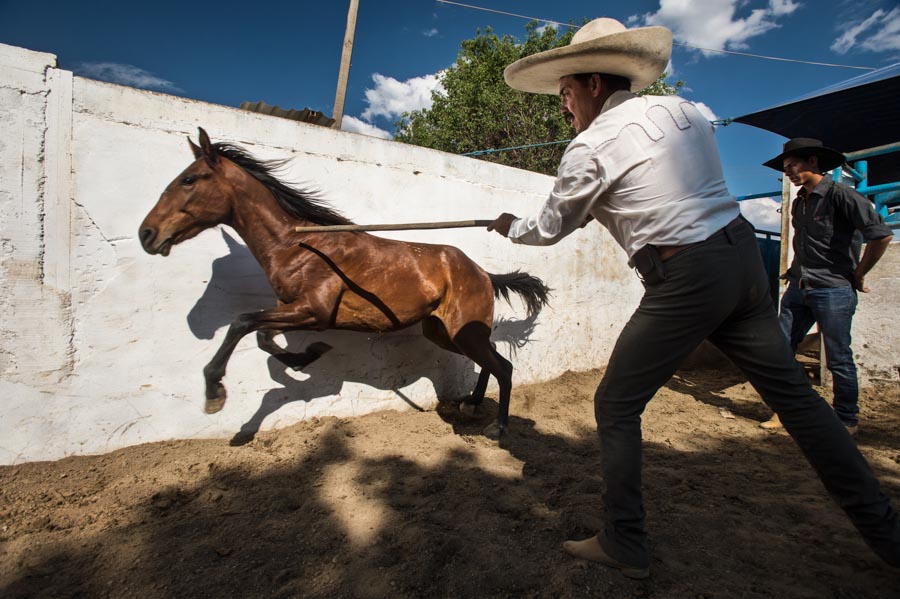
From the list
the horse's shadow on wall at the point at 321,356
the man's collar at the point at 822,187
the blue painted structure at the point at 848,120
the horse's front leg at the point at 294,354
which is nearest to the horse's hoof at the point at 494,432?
the horse's shadow on wall at the point at 321,356

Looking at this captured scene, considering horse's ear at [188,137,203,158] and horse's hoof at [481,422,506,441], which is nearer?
horse's ear at [188,137,203,158]

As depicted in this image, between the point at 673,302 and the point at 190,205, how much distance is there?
2734 mm

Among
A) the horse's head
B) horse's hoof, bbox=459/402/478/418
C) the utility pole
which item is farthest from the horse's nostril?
the utility pole

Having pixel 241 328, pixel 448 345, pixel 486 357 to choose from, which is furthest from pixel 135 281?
pixel 486 357

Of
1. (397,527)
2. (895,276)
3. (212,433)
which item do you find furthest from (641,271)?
(895,276)

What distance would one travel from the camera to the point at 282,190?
125 inches

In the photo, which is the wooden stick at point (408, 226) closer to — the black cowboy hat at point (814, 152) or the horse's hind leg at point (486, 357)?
the horse's hind leg at point (486, 357)

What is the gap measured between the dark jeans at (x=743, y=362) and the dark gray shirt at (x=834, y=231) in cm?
224

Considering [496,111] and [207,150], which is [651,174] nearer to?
[207,150]

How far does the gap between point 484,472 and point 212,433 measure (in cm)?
184

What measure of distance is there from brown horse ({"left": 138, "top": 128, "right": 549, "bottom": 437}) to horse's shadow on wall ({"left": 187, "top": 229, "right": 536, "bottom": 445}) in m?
0.30

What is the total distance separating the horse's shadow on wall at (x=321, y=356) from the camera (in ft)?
10.5

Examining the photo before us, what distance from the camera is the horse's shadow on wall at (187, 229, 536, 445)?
3.19m

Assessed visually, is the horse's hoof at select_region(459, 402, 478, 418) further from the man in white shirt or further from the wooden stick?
the man in white shirt
